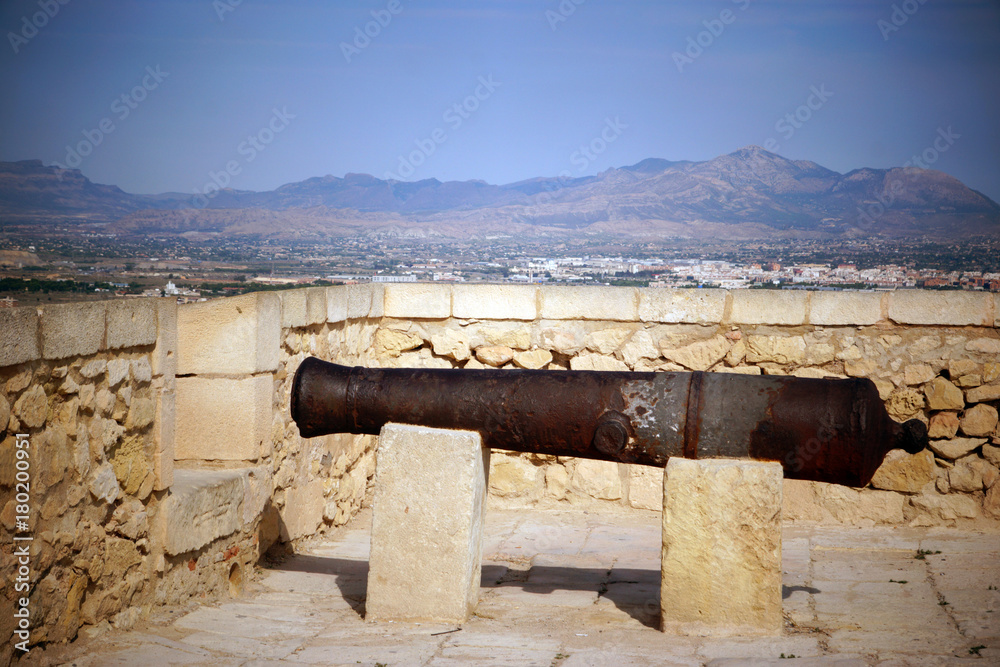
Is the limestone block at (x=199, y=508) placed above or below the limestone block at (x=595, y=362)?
below

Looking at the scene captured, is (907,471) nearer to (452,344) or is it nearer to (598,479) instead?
(598,479)

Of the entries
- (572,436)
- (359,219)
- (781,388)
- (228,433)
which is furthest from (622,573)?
(359,219)

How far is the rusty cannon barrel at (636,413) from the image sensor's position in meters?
3.07

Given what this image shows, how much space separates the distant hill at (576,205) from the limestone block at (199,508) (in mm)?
2237

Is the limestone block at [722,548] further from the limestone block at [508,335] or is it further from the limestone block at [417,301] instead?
the limestone block at [417,301]

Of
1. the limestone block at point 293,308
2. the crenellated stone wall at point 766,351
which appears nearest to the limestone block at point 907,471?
the crenellated stone wall at point 766,351

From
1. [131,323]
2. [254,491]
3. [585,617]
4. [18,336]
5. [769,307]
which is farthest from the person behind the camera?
[769,307]

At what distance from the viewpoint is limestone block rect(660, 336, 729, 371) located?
5.64m

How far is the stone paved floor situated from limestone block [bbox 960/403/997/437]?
0.70 m

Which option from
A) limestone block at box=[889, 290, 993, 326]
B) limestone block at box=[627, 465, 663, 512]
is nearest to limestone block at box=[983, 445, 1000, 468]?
limestone block at box=[889, 290, 993, 326]

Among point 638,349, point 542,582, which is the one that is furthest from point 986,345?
point 542,582

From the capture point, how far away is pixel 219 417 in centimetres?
401

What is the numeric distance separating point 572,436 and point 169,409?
169 cm

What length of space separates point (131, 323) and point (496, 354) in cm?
318
